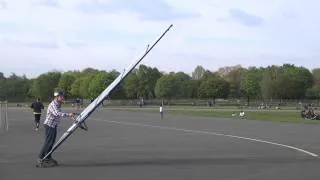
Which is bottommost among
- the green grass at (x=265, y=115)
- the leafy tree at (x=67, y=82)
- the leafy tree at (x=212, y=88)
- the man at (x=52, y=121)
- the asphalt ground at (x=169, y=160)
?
the asphalt ground at (x=169, y=160)

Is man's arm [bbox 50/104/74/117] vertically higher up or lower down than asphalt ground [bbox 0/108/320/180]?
higher up

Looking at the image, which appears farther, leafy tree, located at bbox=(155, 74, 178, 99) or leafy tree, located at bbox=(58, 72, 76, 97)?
leafy tree, located at bbox=(58, 72, 76, 97)

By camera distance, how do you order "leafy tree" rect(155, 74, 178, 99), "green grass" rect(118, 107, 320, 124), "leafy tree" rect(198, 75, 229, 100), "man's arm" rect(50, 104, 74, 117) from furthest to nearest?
1. "leafy tree" rect(198, 75, 229, 100)
2. "leafy tree" rect(155, 74, 178, 99)
3. "green grass" rect(118, 107, 320, 124)
4. "man's arm" rect(50, 104, 74, 117)

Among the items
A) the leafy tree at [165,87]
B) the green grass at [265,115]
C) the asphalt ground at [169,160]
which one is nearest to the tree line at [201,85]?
the leafy tree at [165,87]

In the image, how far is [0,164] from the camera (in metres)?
14.1

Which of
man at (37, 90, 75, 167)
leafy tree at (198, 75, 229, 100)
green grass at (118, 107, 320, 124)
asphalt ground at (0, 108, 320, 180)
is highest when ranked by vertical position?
leafy tree at (198, 75, 229, 100)

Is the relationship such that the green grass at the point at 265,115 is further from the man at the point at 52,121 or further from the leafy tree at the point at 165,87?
the leafy tree at the point at 165,87

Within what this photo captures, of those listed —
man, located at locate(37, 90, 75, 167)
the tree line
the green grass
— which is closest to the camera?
man, located at locate(37, 90, 75, 167)

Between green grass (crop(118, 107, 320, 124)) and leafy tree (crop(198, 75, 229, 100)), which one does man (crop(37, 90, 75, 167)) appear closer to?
green grass (crop(118, 107, 320, 124))

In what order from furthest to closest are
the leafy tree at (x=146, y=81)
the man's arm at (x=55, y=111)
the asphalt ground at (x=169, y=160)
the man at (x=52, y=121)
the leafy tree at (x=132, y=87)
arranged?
the leafy tree at (x=146, y=81) < the leafy tree at (x=132, y=87) < the man's arm at (x=55, y=111) < the man at (x=52, y=121) < the asphalt ground at (x=169, y=160)

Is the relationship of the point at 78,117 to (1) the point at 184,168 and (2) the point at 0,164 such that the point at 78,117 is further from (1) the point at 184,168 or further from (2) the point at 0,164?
(1) the point at 184,168

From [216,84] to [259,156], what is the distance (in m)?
133

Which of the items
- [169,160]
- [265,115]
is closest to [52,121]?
[169,160]

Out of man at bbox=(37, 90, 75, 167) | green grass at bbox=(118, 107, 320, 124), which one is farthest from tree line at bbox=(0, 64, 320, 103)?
man at bbox=(37, 90, 75, 167)
